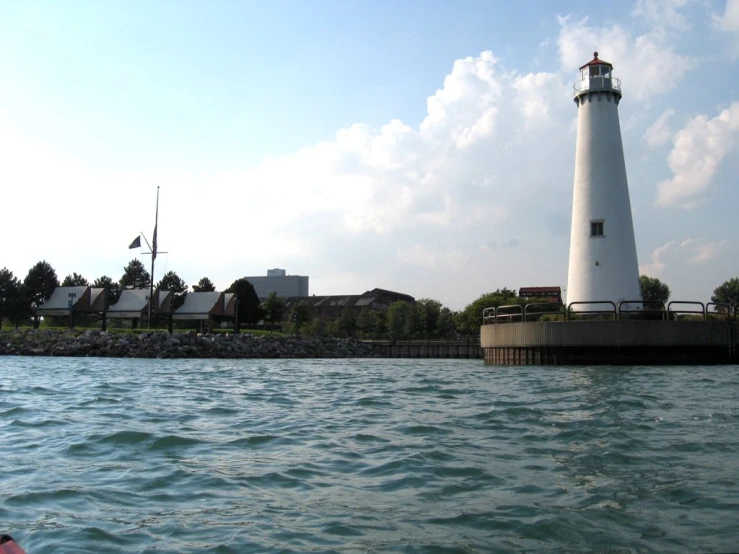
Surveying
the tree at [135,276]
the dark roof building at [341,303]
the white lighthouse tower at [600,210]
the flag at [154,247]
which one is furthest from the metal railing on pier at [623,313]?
the dark roof building at [341,303]

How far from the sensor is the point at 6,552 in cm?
309

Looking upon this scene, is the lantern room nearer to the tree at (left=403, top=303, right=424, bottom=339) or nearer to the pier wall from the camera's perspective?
the pier wall

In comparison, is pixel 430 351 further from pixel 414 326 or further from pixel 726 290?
pixel 726 290

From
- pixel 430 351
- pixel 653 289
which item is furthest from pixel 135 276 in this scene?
pixel 653 289

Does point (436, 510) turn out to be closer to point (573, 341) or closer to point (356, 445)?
point (356, 445)

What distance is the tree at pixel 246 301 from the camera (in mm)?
93312

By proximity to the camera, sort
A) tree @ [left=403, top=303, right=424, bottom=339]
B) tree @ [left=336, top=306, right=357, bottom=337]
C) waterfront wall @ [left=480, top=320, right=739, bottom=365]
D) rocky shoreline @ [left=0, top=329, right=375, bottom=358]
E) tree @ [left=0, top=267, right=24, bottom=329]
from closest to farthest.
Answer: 1. waterfront wall @ [left=480, top=320, right=739, bottom=365]
2. rocky shoreline @ [left=0, top=329, right=375, bottom=358]
3. tree @ [left=0, top=267, right=24, bottom=329]
4. tree @ [left=403, top=303, right=424, bottom=339]
5. tree @ [left=336, top=306, right=357, bottom=337]

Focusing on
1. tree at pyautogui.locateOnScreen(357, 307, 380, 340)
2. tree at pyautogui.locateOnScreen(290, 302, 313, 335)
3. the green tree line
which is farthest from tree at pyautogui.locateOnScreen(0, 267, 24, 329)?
tree at pyautogui.locateOnScreen(357, 307, 380, 340)

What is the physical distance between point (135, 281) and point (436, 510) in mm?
113531

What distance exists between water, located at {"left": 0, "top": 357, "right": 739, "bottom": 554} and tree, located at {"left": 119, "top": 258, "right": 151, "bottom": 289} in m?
103

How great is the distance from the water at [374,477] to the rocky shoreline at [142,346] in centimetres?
3754

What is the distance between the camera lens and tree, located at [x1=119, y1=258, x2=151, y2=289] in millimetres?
110244

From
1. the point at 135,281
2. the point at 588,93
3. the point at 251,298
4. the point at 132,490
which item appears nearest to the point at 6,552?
the point at 132,490

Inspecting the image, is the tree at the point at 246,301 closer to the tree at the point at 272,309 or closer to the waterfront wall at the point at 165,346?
the tree at the point at 272,309
